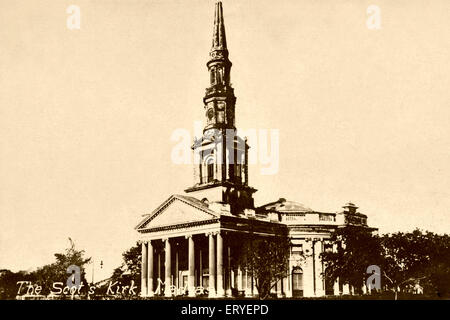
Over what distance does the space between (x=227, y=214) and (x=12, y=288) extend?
19699 millimetres

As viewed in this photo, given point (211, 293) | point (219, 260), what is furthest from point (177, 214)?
point (211, 293)

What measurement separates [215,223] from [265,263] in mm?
5999

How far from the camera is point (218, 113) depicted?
59500mm

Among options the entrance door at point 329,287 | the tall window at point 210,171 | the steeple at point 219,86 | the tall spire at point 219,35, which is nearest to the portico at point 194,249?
the tall window at point 210,171

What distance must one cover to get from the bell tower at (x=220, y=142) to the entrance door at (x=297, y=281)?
7.91m

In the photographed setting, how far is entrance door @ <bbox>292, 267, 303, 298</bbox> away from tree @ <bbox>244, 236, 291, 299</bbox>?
4.75 meters

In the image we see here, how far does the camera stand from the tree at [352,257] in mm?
51906

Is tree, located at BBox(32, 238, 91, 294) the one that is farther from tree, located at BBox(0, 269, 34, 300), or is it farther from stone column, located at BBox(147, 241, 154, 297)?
stone column, located at BBox(147, 241, 154, 297)

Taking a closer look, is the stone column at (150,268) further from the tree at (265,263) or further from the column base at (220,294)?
the tree at (265,263)

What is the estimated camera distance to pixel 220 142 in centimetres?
5891
